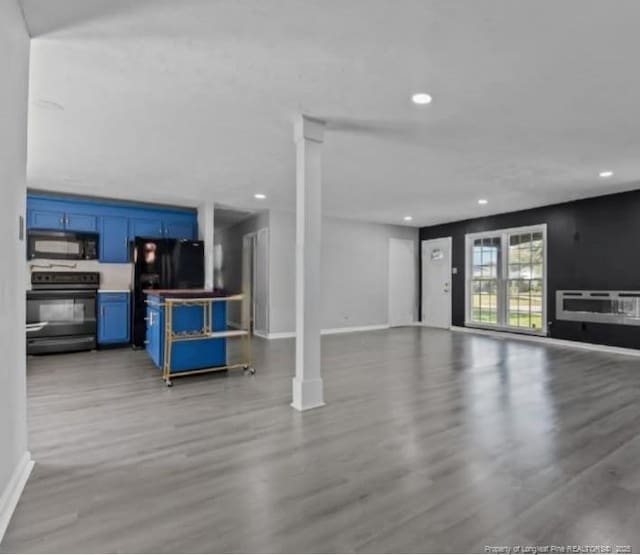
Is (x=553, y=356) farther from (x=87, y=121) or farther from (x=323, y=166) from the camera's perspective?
(x=87, y=121)

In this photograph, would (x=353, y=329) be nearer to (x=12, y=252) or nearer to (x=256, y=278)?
(x=256, y=278)

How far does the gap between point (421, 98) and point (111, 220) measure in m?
5.37

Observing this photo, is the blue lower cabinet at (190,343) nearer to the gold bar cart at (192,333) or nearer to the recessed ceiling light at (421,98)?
the gold bar cart at (192,333)

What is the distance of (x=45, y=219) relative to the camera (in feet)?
18.4

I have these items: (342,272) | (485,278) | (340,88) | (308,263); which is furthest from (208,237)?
(485,278)

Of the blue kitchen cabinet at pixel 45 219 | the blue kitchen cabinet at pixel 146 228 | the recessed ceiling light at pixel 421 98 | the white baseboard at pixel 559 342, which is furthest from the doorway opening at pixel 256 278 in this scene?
the recessed ceiling light at pixel 421 98

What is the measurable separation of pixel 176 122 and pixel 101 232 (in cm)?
365

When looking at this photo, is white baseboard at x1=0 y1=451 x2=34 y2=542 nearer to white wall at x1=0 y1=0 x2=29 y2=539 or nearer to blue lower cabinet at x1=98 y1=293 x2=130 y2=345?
white wall at x1=0 y1=0 x2=29 y2=539

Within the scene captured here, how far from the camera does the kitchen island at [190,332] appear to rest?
3.96 m

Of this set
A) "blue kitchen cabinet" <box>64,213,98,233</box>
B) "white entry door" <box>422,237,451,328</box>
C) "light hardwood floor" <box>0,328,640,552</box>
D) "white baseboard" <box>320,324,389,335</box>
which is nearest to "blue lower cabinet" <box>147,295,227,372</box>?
"light hardwood floor" <box>0,328,640,552</box>

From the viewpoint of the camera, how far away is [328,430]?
270 cm

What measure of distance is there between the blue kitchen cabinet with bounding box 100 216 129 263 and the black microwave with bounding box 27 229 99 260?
115 millimetres

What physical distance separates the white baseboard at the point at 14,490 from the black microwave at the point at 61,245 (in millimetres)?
4356

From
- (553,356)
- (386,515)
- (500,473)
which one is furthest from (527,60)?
(553,356)
